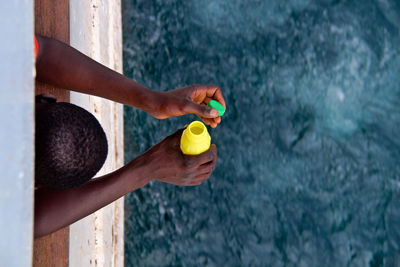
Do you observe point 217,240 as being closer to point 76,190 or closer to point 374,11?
point 76,190

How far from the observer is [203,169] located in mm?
1183

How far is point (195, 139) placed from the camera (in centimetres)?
110

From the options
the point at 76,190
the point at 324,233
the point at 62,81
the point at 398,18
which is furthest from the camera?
the point at 398,18

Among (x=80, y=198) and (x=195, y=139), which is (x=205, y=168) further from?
(x=80, y=198)

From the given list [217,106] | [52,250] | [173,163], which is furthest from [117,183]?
[217,106]

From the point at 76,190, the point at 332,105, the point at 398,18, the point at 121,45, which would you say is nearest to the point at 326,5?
the point at 398,18

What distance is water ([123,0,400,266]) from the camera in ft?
6.45

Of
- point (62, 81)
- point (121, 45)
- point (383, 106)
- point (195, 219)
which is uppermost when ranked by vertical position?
point (121, 45)

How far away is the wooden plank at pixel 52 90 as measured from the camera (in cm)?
110

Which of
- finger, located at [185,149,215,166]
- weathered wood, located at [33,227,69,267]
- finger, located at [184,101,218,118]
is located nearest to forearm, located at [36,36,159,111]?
finger, located at [184,101,218,118]

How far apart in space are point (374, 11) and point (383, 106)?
54cm
